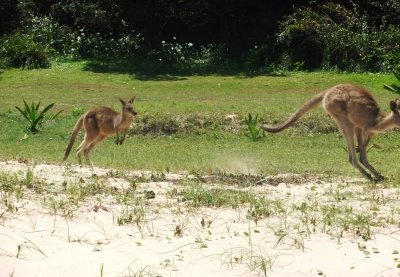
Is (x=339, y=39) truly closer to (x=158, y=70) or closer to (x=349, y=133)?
(x=158, y=70)

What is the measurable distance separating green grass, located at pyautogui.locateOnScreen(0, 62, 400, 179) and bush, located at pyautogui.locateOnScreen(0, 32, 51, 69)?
23.3 inches

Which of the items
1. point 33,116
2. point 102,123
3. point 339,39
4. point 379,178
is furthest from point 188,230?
point 339,39

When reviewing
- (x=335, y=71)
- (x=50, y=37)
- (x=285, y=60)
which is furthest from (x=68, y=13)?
(x=335, y=71)

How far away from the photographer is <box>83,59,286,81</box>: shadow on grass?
29.0 meters

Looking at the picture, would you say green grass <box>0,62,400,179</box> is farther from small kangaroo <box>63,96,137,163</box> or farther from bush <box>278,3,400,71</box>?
bush <box>278,3,400,71</box>

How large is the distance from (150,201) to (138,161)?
17.5 ft

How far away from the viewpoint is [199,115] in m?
18.7

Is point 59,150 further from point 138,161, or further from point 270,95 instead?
point 270,95

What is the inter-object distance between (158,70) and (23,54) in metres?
5.04

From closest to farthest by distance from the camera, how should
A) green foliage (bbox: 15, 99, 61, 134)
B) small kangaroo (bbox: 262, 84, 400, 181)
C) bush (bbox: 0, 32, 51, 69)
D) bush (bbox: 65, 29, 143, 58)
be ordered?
small kangaroo (bbox: 262, 84, 400, 181) → green foliage (bbox: 15, 99, 61, 134) → bush (bbox: 0, 32, 51, 69) → bush (bbox: 65, 29, 143, 58)

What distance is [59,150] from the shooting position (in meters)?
16.3

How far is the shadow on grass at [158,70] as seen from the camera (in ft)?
95.3

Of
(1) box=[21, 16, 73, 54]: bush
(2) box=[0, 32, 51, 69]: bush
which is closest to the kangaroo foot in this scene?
(2) box=[0, 32, 51, 69]: bush

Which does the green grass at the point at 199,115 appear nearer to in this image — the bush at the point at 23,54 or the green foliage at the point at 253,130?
the green foliage at the point at 253,130
